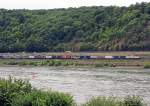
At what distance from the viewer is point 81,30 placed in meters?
164

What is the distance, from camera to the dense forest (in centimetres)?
14100

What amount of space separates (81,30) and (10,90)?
5056 inches

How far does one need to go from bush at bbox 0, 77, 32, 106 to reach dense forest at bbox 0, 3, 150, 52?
313ft

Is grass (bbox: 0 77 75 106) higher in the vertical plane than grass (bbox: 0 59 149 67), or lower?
higher

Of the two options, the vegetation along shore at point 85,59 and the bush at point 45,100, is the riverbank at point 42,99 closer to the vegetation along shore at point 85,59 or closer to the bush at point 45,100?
the bush at point 45,100

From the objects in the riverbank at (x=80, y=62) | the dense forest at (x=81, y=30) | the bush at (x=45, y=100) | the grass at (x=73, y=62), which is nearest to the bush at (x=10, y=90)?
the bush at (x=45, y=100)

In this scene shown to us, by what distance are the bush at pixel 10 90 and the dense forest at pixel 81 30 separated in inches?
3756

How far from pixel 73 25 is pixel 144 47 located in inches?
1719

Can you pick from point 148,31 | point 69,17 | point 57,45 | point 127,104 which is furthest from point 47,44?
point 127,104

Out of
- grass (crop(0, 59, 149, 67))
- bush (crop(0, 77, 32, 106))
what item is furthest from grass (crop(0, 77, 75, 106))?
grass (crop(0, 59, 149, 67))

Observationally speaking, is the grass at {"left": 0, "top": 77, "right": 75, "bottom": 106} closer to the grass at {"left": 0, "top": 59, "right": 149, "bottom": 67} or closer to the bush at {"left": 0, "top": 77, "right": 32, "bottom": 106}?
the bush at {"left": 0, "top": 77, "right": 32, "bottom": 106}

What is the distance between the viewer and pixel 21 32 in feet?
591

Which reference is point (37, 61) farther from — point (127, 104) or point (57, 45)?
point (127, 104)

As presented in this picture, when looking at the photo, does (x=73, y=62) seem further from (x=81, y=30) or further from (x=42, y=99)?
(x=42, y=99)
